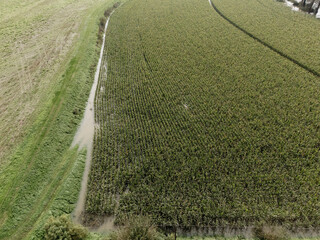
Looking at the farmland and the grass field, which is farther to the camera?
the grass field

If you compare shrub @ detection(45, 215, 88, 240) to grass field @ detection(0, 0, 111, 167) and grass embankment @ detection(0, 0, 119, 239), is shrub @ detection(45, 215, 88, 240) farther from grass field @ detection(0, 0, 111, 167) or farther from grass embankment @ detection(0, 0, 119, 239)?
grass field @ detection(0, 0, 111, 167)

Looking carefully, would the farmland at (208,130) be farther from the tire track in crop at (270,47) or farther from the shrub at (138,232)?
the shrub at (138,232)

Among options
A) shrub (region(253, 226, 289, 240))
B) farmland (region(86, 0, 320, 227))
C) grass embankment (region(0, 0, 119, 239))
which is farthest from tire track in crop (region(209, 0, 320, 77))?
grass embankment (region(0, 0, 119, 239))

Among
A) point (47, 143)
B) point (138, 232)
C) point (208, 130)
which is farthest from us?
point (208, 130)

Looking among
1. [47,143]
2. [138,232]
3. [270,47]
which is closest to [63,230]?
[138,232]

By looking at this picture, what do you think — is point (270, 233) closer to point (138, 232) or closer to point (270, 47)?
point (138, 232)

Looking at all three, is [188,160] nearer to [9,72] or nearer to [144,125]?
[144,125]
